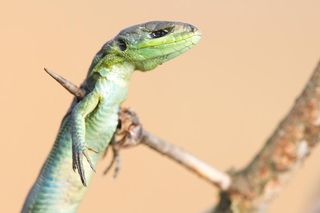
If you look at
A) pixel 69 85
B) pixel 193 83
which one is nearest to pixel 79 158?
pixel 69 85

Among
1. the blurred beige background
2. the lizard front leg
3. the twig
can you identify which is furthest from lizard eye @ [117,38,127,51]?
the blurred beige background

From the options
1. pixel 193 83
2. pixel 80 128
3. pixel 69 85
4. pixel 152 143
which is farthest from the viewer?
pixel 193 83

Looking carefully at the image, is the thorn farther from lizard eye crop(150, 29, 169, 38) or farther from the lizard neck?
lizard eye crop(150, 29, 169, 38)

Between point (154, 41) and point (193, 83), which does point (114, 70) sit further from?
point (193, 83)

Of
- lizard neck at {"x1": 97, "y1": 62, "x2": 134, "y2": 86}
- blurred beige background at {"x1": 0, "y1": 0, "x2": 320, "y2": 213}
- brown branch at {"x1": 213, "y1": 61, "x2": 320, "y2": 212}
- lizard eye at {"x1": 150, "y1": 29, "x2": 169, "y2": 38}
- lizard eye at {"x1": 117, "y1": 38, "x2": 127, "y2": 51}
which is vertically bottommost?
blurred beige background at {"x1": 0, "y1": 0, "x2": 320, "y2": 213}

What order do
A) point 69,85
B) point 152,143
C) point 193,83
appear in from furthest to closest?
point 193,83, point 152,143, point 69,85
